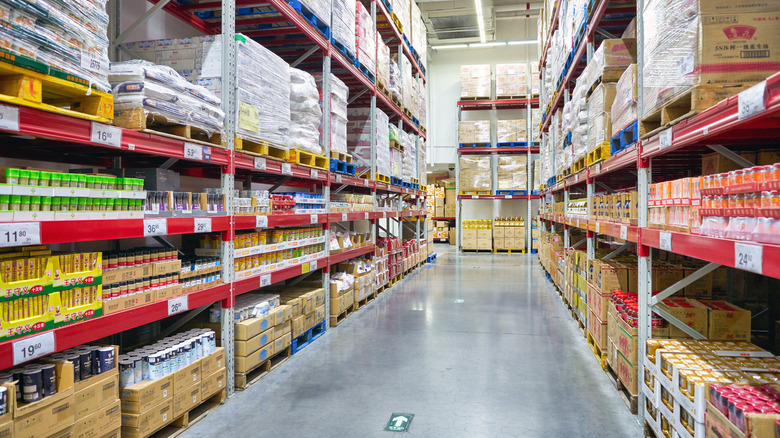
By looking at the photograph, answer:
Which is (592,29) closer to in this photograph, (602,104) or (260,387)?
(602,104)

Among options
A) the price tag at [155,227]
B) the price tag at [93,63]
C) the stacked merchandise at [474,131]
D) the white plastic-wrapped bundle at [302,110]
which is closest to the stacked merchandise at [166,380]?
the price tag at [155,227]

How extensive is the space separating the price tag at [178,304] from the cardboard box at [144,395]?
0.43 metres

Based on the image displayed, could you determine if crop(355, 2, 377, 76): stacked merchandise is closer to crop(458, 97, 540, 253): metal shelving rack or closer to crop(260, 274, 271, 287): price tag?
crop(260, 274, 271, 287): price tag

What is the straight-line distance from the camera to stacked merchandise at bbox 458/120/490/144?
15.8 metres

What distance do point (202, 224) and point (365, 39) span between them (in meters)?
4.46

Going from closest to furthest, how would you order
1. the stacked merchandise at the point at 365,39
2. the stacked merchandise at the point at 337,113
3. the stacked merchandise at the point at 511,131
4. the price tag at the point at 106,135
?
the price tag at the point at 106,135, the stacked merchandise at the point at 337,113, the stacked merchandise at the point at 365,39, the stacked merchandise at the point at 511,131

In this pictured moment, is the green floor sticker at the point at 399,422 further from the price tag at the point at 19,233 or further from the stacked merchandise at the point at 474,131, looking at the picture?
the stacked merchandise at the point at 474,131

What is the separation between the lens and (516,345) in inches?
199

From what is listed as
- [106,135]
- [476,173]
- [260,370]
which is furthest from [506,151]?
[106,135]

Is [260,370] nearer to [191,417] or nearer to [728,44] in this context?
[191,417]

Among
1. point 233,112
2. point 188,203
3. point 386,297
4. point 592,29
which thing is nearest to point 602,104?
point 592,29

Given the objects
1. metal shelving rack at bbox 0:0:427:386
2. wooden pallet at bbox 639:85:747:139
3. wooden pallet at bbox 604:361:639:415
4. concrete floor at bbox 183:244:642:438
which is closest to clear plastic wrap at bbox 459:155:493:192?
concrete floor at bbox 183:244:642:438

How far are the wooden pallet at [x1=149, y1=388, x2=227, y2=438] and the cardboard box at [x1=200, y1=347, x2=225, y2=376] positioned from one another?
0.69 ft

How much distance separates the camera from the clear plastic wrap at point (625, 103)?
350cm
